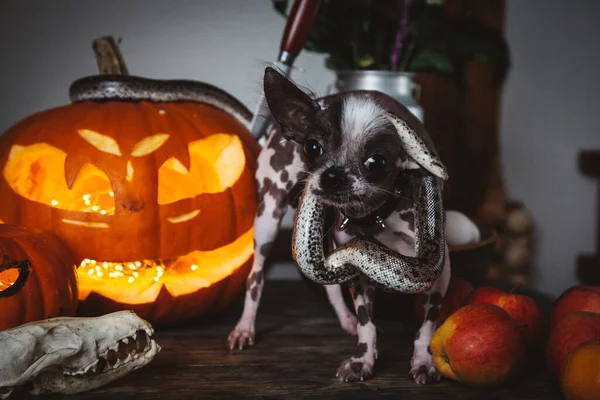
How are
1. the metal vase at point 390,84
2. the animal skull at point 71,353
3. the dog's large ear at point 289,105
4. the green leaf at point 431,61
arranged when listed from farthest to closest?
the green leaf at point 431,61, the metal vase at point 390,84, the dog's large ear at point 289,105, the animal skull at point 71,353

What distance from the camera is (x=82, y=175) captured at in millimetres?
1599

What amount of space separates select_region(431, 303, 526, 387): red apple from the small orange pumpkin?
77 cm

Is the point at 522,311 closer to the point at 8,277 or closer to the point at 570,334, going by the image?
the point at 570,334

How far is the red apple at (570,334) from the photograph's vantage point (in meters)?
1.26

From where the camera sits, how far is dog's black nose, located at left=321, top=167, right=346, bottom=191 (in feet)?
3.84

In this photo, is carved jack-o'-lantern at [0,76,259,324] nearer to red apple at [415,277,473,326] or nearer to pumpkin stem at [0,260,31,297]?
pumpkin stem at [0,260,31,297]

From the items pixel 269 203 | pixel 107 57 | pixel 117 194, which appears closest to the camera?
pixel 117 194

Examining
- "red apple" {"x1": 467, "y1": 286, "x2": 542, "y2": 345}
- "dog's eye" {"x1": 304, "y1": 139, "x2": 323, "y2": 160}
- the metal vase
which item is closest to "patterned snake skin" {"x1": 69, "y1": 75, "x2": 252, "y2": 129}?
the metal vase

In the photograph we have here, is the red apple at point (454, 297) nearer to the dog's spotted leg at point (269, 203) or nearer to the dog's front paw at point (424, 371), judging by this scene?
A: the dog's front paw at point (424, 371)

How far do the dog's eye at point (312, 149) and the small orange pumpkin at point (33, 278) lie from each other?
0.58m

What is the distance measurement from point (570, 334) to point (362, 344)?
0.40m

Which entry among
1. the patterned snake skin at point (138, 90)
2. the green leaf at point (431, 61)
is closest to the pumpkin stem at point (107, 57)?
the patterned snake skin at point (138, 90)

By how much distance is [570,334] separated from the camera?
1.28m

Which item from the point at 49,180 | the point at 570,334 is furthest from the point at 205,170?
the point at 570,334
